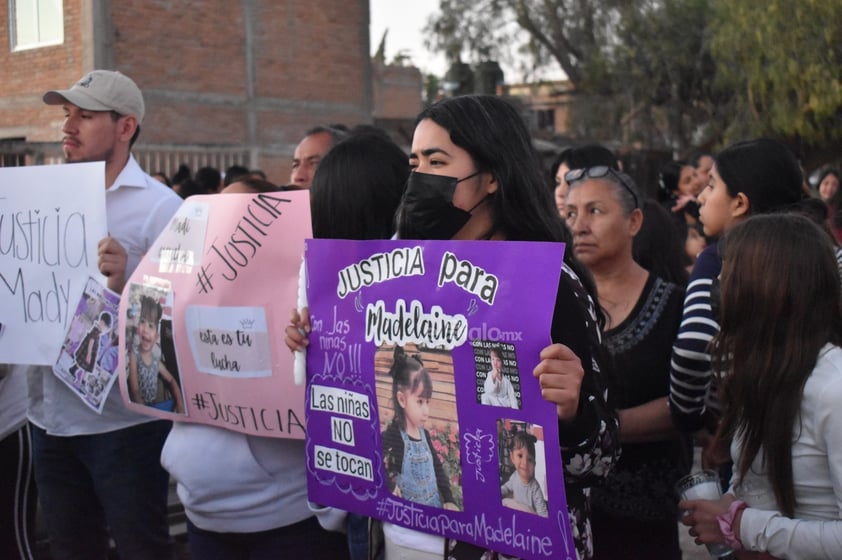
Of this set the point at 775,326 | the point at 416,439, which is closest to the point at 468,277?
the point at 416,439

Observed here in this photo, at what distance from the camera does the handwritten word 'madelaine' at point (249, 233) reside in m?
3.06

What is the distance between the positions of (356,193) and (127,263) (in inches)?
48.0

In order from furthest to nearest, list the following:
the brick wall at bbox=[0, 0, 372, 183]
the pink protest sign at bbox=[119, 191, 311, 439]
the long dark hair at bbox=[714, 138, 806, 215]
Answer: the brick wall at bbox=[0, 0, 372, 183] < the long dark hair at bbox=[714, 138, 806, 215] < the pink protest sign at bbox=[119, 191, 311, 439]

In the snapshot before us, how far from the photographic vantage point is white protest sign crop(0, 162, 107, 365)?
12.0 feet

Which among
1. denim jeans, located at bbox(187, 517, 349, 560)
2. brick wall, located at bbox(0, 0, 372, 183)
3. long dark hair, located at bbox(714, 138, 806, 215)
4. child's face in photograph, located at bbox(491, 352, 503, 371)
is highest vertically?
brick wall, located at bbox(0, 0, 372, 183)

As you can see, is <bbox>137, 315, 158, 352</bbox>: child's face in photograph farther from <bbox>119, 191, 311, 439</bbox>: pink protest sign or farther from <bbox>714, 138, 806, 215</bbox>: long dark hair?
<bbox>714, 138, 806, 215</bbox>: long dark hair

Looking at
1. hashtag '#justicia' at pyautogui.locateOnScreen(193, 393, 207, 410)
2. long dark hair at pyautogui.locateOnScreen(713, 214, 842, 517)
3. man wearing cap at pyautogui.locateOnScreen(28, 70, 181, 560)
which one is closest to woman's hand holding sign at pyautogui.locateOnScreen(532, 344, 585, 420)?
long dark hair at pyautogui.locateOnScreen(713, 214, 842, 517)

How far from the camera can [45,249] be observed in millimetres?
3773

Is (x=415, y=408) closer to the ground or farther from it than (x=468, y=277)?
closer to the ground

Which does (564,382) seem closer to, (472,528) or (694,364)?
(472,528)

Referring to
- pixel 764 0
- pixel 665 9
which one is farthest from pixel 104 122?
pixel 665 9

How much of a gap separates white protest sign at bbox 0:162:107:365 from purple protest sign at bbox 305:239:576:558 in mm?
1279

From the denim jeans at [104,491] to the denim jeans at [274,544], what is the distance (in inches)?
20.2

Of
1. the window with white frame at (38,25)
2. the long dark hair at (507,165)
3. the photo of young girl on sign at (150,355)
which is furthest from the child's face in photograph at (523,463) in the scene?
the window with white frame at (38,25)
